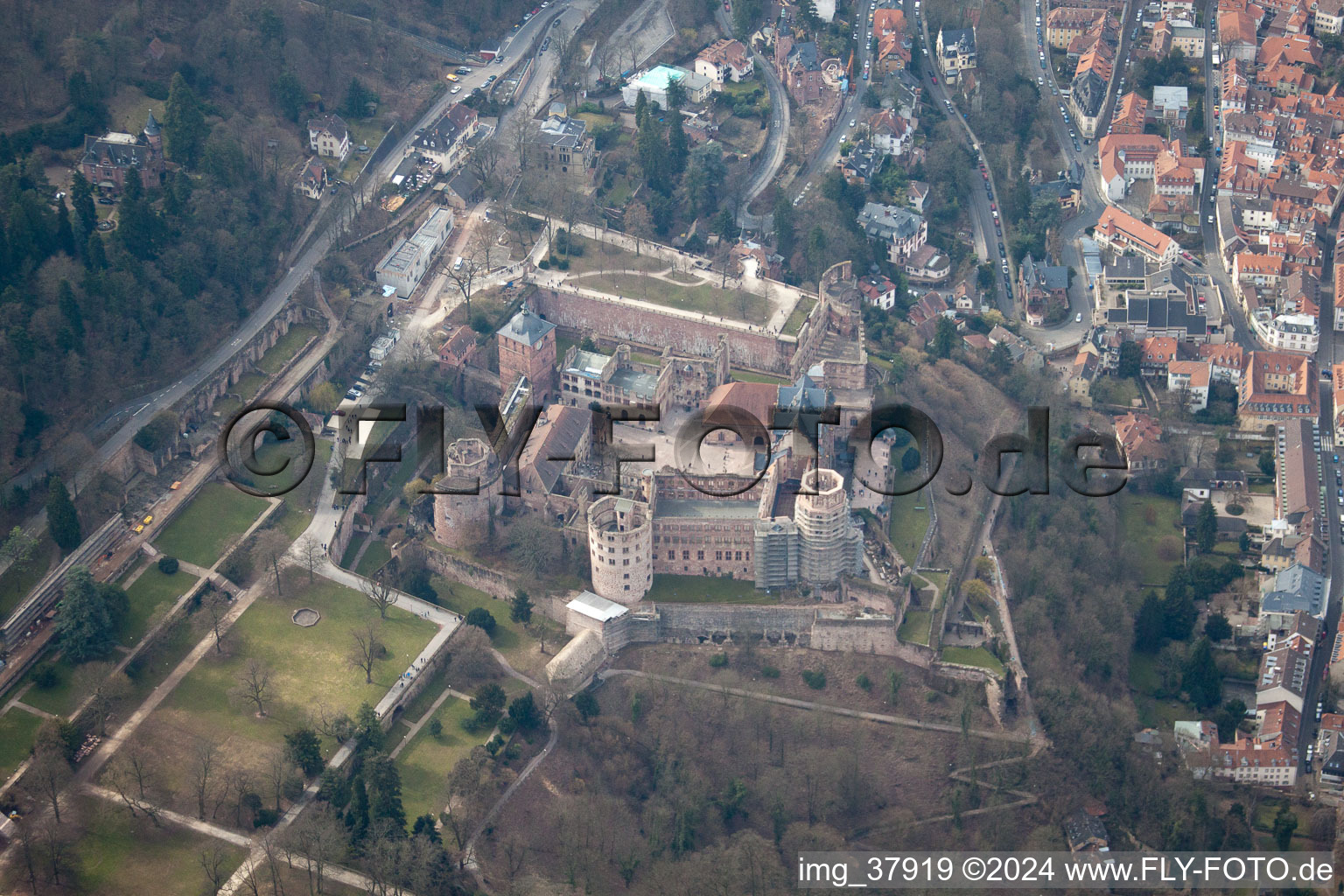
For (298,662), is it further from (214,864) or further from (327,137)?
(327,137)

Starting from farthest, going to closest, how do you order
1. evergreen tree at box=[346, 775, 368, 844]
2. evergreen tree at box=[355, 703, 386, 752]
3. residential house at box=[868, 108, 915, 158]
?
residential house at box=[868, 108, 915, 158], evergreen tree at box=[355, 703, 386, 752], evergreen tree at box=[346, 775, 368, 844]

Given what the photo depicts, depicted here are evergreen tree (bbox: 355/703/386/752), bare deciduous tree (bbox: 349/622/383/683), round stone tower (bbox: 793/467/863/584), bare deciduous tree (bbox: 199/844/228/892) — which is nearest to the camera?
bare deciduous tree (bbox: 199/844/228/892)

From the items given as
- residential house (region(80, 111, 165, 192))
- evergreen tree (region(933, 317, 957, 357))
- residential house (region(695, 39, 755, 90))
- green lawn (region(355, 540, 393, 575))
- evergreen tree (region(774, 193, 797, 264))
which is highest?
residential house (region(695, 39, 755, 90))

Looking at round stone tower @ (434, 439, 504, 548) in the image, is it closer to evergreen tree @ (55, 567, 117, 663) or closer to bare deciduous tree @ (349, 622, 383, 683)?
bare deciduous tree @ (349, 622, 383, 683)

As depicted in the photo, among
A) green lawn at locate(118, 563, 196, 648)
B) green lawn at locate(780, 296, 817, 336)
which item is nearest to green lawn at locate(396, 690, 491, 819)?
green lawn at locate(118, 563, 196, 648)

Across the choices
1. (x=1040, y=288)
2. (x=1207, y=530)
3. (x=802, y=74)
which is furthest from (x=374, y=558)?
(x=802, y=74)
